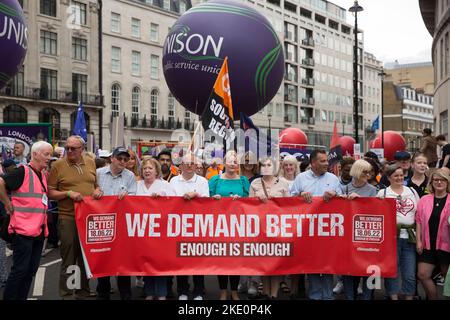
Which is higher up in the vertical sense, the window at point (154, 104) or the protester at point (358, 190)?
the window at point (154, 104)

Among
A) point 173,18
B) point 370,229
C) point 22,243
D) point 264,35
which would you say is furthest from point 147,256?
point 173,18

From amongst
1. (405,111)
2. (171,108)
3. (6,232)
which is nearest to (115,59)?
(171,108)

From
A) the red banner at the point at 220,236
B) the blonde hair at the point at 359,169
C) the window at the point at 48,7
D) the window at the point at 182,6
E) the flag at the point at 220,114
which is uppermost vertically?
the window at the point at 182,6

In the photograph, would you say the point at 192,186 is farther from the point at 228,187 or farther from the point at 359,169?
the point at 359,169

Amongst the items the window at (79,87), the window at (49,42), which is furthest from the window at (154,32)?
the window at (49,42)

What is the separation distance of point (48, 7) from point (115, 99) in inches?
377

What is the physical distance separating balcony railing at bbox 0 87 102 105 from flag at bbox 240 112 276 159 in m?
35.3

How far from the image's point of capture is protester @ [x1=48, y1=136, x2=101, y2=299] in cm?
635

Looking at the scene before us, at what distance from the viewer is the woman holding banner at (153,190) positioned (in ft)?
21.4

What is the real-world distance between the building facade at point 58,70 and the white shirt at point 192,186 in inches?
1492

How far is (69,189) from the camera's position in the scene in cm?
639

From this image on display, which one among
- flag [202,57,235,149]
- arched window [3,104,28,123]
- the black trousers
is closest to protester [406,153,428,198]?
flag [202,57,235,149]

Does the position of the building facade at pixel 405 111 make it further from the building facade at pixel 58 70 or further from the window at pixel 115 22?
the building facade at pixel 58 70
